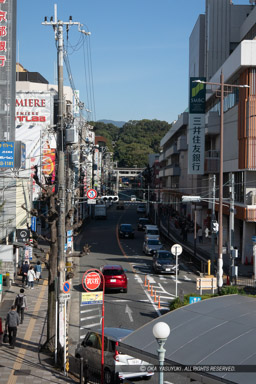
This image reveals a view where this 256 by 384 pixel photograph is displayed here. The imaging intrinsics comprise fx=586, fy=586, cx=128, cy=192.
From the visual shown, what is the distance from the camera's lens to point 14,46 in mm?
45531

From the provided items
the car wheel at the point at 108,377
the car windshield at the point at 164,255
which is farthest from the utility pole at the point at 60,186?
the car windshield at the point at 164,255

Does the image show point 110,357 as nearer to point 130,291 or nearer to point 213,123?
point 130,291

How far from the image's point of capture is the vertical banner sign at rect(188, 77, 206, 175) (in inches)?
2382

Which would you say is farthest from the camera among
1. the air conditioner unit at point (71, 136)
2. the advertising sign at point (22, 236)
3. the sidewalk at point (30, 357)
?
the advertising sign at point (22, 236)

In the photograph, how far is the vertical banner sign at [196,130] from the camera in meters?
60.5

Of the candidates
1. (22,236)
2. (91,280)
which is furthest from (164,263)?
(91,280)

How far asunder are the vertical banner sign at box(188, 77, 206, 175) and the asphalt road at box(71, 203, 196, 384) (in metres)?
10.2

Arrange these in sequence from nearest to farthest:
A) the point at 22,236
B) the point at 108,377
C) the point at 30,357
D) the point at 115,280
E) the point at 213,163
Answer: the point at 108,377, the point at 30,357, the point at 115,280, the point at 22,236, the point at 213,163

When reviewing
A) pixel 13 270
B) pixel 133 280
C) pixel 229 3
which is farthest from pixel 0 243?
pixel 229 3

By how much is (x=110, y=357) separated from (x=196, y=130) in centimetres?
4608

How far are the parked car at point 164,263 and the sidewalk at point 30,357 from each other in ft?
39.7

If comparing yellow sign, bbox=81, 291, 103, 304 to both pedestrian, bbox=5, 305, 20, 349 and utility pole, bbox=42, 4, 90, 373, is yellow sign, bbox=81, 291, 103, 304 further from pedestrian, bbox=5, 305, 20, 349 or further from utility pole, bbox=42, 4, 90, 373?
pedestrian, bbox=5, 305, 20, 349

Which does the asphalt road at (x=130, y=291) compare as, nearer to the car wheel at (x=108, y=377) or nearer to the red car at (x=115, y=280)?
the red car at (x=115, y=280)

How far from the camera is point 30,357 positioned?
66.2 feet
